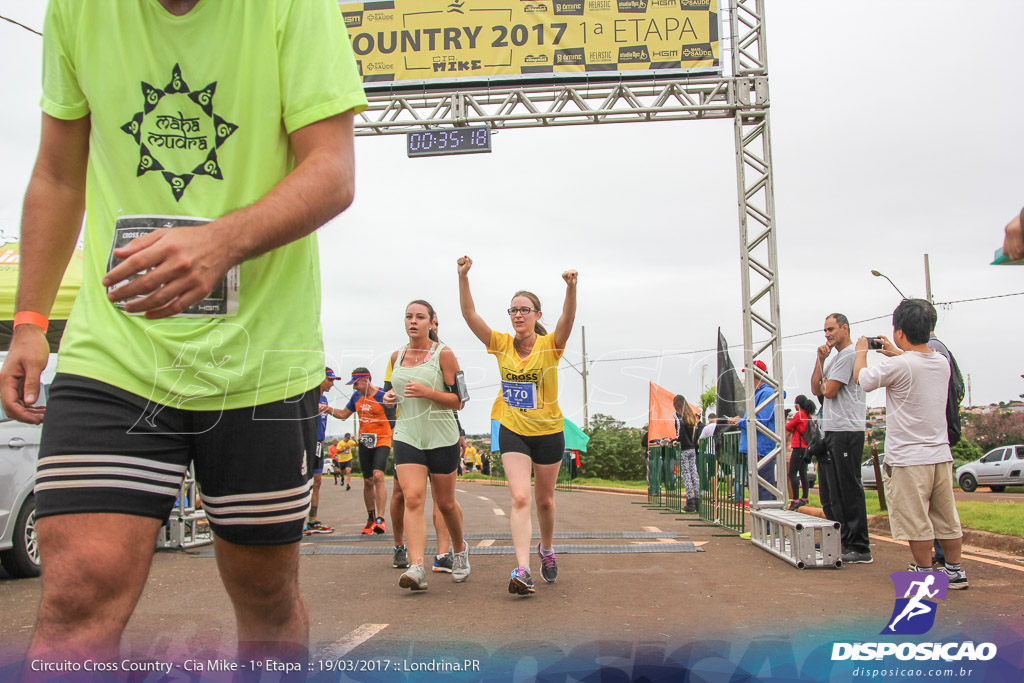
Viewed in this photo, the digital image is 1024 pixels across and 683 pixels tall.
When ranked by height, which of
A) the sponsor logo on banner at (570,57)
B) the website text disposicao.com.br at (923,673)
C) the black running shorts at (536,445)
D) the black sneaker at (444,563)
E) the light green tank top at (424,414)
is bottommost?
the black sneaker at (444,563)

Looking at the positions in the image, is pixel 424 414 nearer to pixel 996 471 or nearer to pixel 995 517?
pixel 995 517

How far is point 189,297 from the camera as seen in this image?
5.04 feet

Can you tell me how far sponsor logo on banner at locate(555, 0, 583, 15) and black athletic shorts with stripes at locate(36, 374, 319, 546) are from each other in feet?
33.5

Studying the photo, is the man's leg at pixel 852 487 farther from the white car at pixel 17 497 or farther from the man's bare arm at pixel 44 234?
the man's bare arm at pixel 44 234

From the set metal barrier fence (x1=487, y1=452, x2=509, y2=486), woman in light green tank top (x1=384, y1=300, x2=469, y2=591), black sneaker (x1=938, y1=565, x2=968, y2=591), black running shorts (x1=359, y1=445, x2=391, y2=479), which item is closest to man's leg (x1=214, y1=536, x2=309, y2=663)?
woman in light green tank top (x1=384, y1=300, x2=469, y2=591)

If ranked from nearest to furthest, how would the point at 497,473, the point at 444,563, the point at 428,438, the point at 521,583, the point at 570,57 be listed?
the point at 521,583 < the point at 428,438 < the point at 444,563 < the point at 570,57 < the point at 497,473

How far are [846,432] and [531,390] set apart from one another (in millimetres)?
3080

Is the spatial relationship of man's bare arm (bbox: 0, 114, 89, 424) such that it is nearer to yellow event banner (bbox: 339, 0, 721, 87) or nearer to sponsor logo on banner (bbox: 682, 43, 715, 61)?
yellow event banner (bbox: 339, 0, 721, 87)

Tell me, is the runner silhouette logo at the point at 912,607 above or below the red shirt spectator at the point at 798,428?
below

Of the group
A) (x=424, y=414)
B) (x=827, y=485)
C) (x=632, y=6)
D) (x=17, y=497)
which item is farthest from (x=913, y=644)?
(x=632, y=6)

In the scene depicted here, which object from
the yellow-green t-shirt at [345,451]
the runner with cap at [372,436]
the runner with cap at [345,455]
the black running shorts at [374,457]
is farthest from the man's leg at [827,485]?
the yellow-green t-shirt at [345,451]

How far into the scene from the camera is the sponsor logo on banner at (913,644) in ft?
9.74

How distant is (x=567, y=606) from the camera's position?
5594 mm

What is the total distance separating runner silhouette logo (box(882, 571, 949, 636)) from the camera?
3.46m
